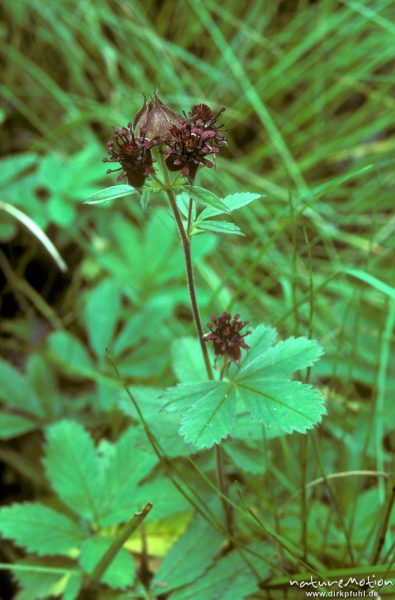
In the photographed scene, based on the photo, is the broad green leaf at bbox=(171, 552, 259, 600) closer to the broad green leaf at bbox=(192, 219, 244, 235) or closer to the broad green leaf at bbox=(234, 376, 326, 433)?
the broad green leaf at bbox=(234, 376, 326, 433)

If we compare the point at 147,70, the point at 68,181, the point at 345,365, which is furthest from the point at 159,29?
the point at 345,365

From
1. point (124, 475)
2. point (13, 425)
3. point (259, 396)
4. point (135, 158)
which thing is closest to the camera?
point (135, 158)

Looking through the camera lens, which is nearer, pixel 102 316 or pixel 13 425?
pixel 13 425

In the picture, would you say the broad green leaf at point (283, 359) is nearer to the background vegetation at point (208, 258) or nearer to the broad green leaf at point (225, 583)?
the background vegetation at point (208, 258)

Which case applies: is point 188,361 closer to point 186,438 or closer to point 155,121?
point 186,438

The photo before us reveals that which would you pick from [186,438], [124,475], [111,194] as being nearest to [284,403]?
[186,438]

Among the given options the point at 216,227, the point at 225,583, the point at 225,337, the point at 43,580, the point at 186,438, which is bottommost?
the point at 225,583

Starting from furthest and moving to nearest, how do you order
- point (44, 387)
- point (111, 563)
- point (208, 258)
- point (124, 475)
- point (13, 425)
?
point (208, 258), point (44, 387), point (13, 425), point (124, 475), point (111, 563)
